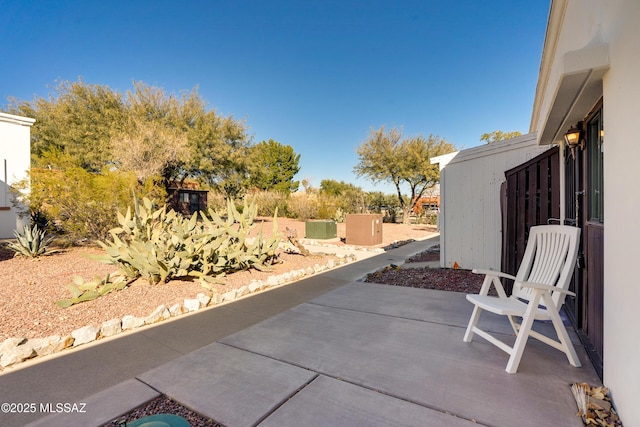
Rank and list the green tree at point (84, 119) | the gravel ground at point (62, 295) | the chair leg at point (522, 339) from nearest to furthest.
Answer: the chair leg at point (522, 339), the gravel ground at point (62, 295), the green tree at point (84, 119)

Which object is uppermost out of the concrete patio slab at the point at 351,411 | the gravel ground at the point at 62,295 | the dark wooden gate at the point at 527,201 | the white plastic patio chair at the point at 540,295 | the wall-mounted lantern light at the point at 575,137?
the wall-mounted lantern light at the point at 575,137

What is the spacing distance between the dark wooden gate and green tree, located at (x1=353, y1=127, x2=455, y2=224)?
55.6 feet

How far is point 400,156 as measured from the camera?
71.3 feet

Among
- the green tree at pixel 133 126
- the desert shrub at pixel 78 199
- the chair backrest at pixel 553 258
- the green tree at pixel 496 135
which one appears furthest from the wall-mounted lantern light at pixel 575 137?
the green tree at pixel 496 135

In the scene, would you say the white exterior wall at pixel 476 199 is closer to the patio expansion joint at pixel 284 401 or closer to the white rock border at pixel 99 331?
the white rock border at pixel 99 331

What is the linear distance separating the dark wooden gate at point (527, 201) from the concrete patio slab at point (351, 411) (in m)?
3.67

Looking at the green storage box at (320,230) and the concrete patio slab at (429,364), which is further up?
the green storage box at (320,230)

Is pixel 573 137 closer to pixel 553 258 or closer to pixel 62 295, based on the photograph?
pixel 553 258

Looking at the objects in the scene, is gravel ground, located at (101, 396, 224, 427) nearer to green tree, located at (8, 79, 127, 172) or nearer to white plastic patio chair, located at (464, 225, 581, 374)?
white plastic patio chair, located at (464, 225, 581, 374)

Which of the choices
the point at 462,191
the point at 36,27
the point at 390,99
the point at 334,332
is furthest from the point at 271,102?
the point at 334,332

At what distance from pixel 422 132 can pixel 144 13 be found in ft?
58.9

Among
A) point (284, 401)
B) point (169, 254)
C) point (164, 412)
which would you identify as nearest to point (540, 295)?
point (284, 401)

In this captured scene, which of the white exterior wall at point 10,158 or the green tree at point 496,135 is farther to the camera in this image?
the green tree at point 496,135

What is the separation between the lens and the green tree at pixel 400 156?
21.7 meters
